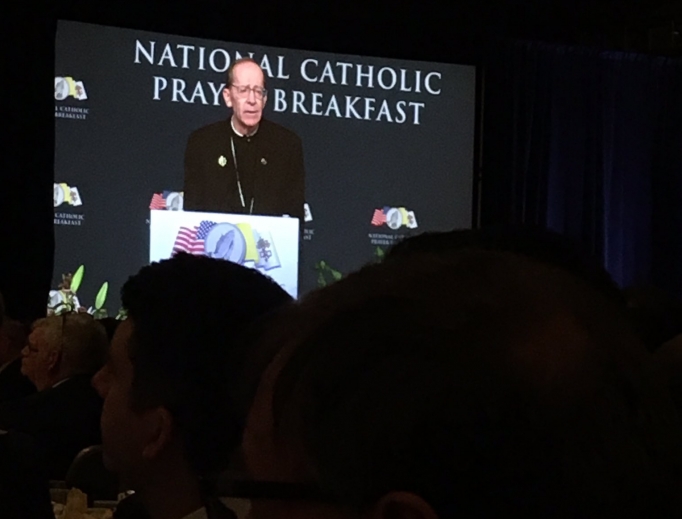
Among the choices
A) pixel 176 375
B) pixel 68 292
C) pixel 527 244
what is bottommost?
pixel 68 292

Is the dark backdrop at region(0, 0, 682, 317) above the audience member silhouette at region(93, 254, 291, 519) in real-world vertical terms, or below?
above

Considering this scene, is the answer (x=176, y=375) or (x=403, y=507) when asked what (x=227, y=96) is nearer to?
(x=176, y=375)

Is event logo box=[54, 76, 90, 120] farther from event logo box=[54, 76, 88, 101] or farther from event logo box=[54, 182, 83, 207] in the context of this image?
event logo box=[54, 182, 83, 207]

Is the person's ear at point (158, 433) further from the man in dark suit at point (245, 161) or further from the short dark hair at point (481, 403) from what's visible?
the man in dark suit at point (245, 161)

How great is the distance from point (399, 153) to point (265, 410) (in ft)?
19.7

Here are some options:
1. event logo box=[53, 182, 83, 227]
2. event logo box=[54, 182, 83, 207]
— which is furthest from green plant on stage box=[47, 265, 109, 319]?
event logo box=[54, 182, 83, 207]

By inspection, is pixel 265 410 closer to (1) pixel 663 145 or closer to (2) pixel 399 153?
(2) pixel 399 153

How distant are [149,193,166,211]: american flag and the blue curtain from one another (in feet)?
6.78

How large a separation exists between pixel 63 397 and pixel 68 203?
3.01 metres

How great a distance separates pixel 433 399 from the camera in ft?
1.41

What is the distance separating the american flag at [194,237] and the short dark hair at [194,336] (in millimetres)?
4483

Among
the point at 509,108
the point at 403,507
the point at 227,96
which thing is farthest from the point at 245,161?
the point at 403,507

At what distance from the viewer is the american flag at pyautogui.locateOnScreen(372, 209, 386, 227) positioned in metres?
6.39

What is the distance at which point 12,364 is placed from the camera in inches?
171
